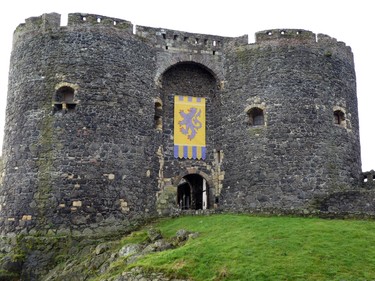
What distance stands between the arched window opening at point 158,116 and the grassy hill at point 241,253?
5.27 meters

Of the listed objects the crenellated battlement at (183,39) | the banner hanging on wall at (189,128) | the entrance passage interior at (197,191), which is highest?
the crenellated battlement at (183,39)

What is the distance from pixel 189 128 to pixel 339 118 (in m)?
6.43

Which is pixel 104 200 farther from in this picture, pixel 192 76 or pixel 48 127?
pixel 192 76

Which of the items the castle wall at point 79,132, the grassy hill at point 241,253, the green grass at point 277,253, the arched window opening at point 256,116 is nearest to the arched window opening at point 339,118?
the arched window opening at point 256,116

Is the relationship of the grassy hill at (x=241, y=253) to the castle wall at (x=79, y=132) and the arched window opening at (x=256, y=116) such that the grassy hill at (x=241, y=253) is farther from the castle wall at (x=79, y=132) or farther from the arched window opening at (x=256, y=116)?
the arched window opening at (x=256, y=116)

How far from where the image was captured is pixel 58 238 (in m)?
18.7

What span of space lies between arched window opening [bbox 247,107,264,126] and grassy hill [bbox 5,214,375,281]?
5693 mm

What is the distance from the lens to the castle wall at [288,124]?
21594mm

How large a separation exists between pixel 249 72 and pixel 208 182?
4.97m

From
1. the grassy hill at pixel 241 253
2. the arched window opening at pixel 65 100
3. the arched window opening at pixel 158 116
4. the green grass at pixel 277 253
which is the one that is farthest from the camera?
the arched window opening at pixel 158 116

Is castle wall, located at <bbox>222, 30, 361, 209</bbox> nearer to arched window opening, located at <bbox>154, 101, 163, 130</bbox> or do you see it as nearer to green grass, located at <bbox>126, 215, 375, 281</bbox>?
arched window opening, located at <bbox>154, 101, 163, 130</bbox>

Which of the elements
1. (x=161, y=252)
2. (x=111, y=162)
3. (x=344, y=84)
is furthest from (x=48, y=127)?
(x=344, y=84)

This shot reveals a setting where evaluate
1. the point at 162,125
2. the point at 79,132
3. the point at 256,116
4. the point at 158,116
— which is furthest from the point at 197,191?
the point at 79,132

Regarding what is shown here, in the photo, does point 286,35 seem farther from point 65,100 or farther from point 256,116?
point 65,100
